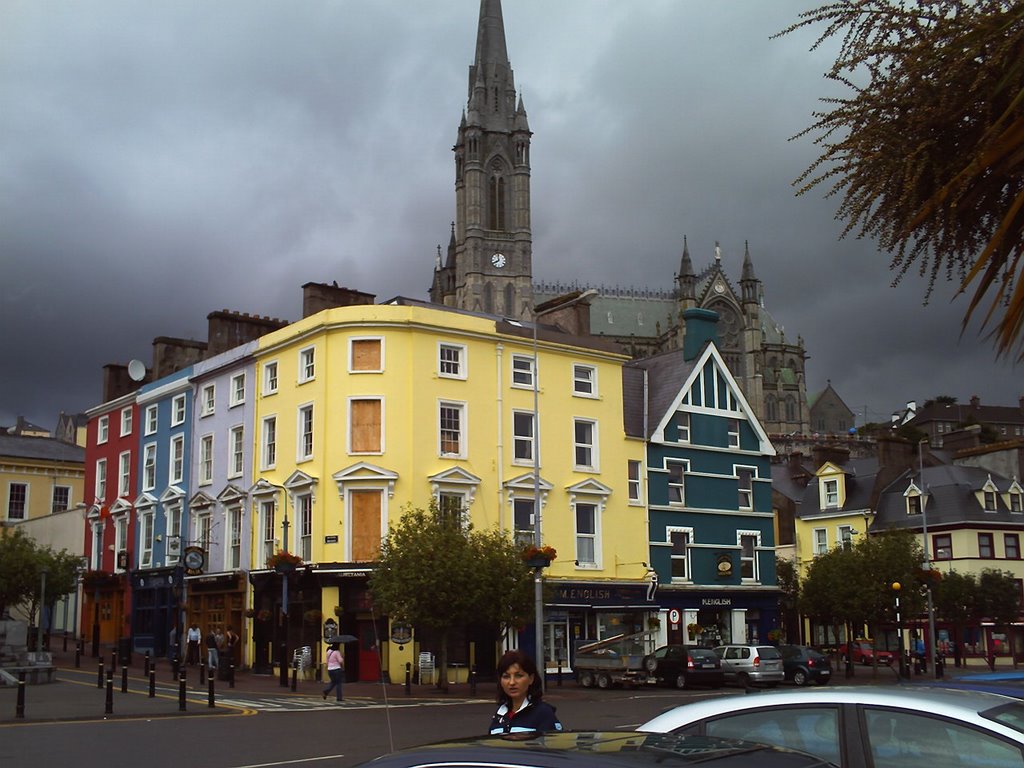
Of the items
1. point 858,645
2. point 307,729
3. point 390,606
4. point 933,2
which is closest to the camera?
point 933,2

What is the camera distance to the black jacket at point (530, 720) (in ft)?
26.3

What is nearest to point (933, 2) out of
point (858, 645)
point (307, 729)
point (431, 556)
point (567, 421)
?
point (307, 729)

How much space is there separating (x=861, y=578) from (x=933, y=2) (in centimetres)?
4355

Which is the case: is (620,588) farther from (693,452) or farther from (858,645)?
(858,645)

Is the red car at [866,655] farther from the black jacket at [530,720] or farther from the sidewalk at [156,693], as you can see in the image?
the black jacket at [530,720]

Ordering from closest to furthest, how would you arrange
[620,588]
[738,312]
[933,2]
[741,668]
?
[933,2], [741,668], [620,588], [738,312]

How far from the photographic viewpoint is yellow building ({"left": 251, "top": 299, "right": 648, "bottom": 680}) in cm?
3916

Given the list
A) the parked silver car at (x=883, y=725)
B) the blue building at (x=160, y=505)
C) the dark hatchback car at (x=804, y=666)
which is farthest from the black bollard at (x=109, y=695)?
the dark hatchback car at (x=804, y=666)

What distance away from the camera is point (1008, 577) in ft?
200

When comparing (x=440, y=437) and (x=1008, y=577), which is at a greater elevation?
(x=440, y=437)

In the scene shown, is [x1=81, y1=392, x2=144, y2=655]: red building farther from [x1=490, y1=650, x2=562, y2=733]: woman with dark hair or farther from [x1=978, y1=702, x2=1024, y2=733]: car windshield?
[x1=978, y1=702, x2=1024, y2=733]: car windshield

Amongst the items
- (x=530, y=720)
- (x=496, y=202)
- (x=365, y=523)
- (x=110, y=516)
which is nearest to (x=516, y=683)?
(x=530, y=720)

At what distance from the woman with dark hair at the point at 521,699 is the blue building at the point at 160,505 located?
1562 inches

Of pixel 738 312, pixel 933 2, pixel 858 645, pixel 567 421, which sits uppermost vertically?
Result: pixel 738 312
